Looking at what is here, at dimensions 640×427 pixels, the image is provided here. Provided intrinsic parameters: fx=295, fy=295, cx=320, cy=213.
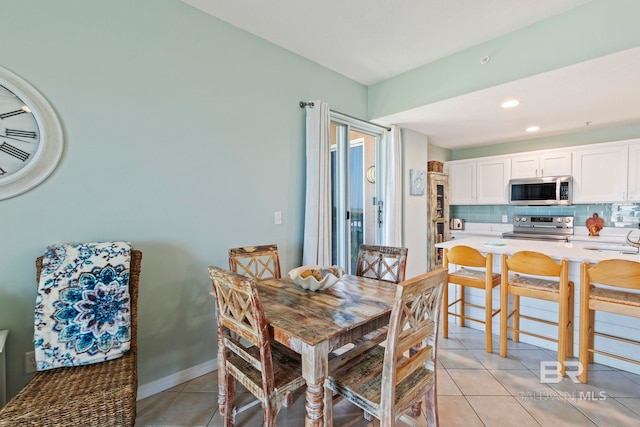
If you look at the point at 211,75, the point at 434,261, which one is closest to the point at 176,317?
the point at 211,75

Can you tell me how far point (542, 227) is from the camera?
4746 millimetres

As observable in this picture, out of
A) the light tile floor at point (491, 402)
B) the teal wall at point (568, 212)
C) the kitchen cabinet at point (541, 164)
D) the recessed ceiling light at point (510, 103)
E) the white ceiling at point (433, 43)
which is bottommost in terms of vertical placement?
the light tile floor at point (491, 402)

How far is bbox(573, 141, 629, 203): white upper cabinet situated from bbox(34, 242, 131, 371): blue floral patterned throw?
5.56 metres

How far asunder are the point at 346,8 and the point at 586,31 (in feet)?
5.78

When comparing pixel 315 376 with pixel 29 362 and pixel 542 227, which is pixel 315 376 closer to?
pixel 29 362

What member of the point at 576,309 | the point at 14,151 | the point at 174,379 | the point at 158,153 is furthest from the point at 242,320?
the point at 576,309

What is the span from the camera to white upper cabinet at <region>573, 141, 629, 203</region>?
3.93 meters

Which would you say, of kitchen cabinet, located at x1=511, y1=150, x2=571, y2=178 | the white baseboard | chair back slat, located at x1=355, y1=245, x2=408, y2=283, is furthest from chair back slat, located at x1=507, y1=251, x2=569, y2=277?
kitchen cabinet, located at x1=511, y1=150, x2=571, y2=178

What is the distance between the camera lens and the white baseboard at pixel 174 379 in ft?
6.63

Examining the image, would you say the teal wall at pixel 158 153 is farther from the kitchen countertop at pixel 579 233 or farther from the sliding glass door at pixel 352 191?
the kitchen countertop at pixel 579 233

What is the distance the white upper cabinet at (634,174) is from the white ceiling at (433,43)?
1.53ft

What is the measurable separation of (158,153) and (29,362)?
141cm

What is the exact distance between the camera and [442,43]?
2.67m

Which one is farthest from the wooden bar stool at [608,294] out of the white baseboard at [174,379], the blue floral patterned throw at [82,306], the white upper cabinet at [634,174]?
the blue floral patterned throw at [82,306]
